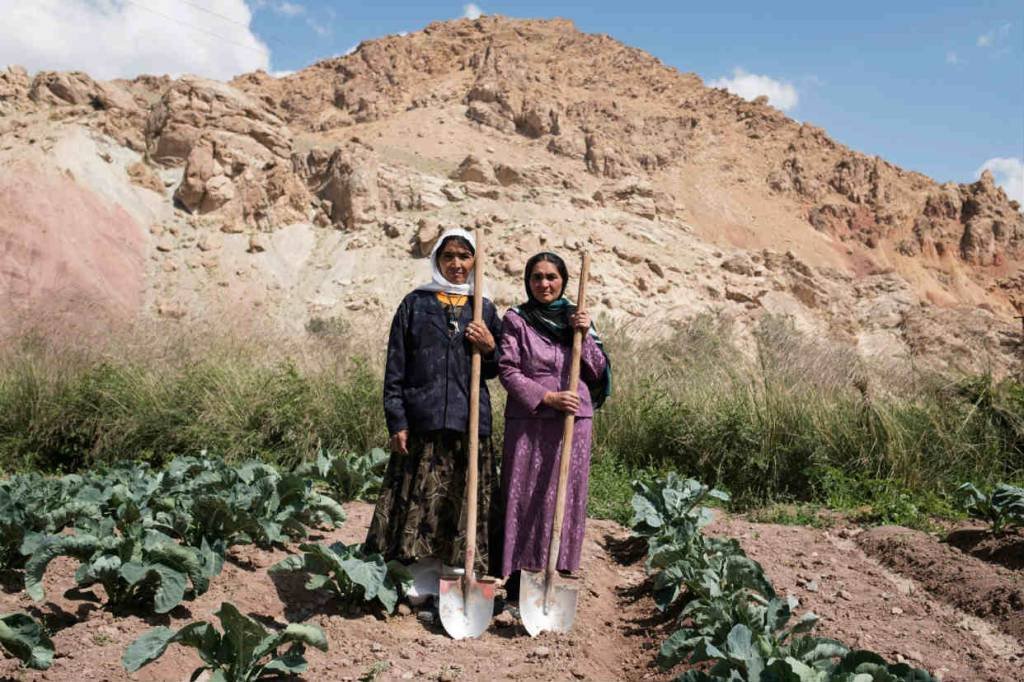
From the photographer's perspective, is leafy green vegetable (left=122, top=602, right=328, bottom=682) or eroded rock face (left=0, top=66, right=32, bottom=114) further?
eroded rock face (left=0, top=66, right=32, bottom=114)

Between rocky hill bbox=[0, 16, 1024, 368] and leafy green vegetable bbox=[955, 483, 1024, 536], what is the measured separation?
9.71 m

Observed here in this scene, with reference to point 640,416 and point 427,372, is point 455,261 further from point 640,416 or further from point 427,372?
point 640,416

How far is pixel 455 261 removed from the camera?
361 cm

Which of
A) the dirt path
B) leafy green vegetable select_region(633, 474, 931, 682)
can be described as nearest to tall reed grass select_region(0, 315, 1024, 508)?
the dirt path

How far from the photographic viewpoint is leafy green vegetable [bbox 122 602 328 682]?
2545 millimetres

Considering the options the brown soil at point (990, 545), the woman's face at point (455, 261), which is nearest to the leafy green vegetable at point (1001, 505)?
the brown soil at point (990, 545)

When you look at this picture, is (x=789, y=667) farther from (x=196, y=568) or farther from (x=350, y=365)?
(x=350, y=365)

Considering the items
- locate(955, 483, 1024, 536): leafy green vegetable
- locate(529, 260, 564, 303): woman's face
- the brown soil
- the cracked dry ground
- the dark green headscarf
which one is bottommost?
the cracked dry ground

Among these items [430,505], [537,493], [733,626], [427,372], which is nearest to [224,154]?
[427,372]

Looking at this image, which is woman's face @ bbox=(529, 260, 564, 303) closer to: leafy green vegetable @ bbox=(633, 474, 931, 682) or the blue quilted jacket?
the blue quilted jacket

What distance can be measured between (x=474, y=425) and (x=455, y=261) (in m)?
0.76

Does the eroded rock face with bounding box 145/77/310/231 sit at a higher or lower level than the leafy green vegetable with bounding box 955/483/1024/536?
higher

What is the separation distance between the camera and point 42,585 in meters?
3.24

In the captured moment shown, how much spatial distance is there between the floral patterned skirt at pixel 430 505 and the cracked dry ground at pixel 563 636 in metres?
0.31
